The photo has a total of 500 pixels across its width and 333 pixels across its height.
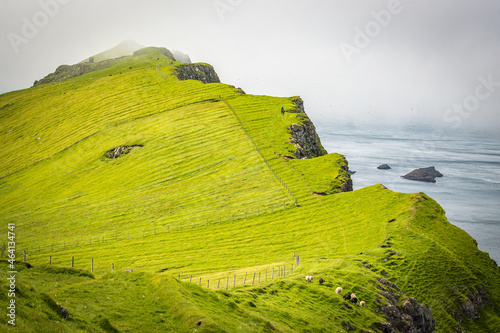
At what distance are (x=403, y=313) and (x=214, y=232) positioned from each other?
1934 inches

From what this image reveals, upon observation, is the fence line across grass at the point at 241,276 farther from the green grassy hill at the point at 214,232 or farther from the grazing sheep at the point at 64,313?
the grazing sheep at the point at 64,313

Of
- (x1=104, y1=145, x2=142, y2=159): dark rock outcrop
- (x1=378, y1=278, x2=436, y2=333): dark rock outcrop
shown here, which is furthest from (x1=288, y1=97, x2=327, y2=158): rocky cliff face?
(x1=378, y1=278, x2=436, y2=333): dark rock outcrop

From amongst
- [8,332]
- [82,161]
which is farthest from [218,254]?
[82,161]

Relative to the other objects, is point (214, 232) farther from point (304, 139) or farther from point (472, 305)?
point (304, 139)

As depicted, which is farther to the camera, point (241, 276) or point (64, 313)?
point (241, 276)

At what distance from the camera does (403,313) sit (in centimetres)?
5322

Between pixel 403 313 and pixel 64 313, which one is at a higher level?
pixel 64 313

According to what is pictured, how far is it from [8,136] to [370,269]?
185 meters

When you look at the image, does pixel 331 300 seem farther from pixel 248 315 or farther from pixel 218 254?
pixel 218 254

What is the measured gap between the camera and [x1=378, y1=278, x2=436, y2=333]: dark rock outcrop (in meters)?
50.6

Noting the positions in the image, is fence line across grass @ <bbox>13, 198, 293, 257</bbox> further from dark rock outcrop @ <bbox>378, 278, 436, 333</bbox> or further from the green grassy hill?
dark rock outcrop @ <bbox>378, 278, 436, 333</bbox>

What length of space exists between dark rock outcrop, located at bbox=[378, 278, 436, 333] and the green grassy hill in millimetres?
215

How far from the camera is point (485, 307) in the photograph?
67312 millimetres

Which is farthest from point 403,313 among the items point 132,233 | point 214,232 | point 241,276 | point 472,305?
point 132,233
